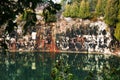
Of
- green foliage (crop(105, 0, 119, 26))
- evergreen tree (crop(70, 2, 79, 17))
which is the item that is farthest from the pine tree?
green foliage (crop(105, 0, 119, 26))

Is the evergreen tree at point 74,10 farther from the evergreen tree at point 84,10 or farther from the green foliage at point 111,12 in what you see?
the green foliage at point 111,12

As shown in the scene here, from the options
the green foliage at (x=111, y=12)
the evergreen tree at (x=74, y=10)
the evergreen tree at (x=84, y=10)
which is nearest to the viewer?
the green foliage at (x=111, y=12)

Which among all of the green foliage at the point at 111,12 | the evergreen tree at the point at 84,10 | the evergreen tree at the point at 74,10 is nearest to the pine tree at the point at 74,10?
the evergreen tree at the point at 74,10

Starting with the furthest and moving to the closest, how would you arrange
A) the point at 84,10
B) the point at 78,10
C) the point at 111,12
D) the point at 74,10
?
the point at 74,10, the point at 78,10, the point at 84,10, the point at 111,12

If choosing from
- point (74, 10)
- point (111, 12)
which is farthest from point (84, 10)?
point (111, 12)

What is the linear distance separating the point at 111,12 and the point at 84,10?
14807 mm

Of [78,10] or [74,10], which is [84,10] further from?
[74,10]

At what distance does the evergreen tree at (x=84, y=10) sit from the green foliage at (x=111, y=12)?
10731mm

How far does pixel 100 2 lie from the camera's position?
92.4 meters

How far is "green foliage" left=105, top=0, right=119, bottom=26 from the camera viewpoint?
8088 centimetres

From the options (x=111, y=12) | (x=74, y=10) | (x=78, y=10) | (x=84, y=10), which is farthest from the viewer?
(x=74, y=10)

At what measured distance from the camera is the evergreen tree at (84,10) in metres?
94.2

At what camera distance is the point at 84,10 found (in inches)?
3755

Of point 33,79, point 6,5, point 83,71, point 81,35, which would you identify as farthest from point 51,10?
point 81,35
